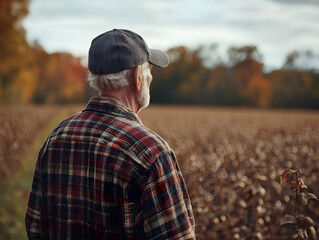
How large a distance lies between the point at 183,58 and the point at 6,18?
40.1 m

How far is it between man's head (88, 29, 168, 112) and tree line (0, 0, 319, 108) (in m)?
12.7

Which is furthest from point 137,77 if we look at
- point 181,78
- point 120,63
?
point 181,78

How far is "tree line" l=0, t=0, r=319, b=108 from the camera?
25.8 m

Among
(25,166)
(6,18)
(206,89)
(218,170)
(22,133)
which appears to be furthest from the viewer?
(206,89)

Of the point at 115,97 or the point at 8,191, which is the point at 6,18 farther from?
the point at 115,97

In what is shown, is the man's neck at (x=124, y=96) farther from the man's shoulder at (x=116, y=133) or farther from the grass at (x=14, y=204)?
the grass at (x=14, y=204)

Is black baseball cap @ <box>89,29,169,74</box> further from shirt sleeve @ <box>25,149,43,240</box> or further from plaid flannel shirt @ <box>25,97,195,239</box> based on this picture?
shirt sleeve @ <box>25,149,43,240</box>

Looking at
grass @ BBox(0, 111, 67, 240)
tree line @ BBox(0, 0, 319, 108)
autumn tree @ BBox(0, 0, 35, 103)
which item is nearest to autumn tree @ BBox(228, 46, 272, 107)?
tree line @ BBox(0, 0, 319, 108)

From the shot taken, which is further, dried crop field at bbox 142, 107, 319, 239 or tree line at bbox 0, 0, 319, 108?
tree line at bbox 0, 0, 319, 108

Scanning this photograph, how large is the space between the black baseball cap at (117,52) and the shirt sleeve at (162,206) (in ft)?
1.85

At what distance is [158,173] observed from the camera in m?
1.81

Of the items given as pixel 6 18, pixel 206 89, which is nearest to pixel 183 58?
pixel 206 89

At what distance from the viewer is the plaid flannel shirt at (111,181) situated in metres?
1.82

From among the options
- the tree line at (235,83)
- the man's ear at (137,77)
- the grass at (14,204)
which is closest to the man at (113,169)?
the man's ear at (137,77)
